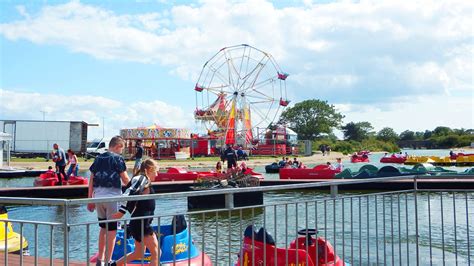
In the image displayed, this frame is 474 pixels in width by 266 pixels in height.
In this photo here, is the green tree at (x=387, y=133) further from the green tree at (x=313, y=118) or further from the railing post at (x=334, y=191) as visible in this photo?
the railing post at (x=334, y=191)

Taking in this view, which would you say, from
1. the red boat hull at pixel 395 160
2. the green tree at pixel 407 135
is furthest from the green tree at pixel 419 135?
the red boat hull at pixel 395 160

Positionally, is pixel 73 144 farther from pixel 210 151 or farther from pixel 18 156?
pixel 210 151

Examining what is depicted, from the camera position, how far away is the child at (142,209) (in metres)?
5.46

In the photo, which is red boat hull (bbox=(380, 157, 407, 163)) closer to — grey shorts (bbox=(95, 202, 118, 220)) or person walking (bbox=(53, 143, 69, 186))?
person walking (bbox=(53, 143, 69, 186))

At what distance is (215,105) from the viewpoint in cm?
7238

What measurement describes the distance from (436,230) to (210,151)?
58.8 metres

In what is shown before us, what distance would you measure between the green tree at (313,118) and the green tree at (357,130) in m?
29.6

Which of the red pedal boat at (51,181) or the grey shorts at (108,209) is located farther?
the red pedal boat at (51,181)

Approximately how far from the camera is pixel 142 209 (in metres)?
5.67

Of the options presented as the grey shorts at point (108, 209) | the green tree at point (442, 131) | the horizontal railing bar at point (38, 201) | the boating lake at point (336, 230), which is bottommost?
the boating lake at point (336, 230)

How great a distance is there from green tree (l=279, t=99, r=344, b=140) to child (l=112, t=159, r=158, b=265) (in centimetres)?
12223

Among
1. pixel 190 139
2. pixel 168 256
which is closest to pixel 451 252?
pixel 168 256

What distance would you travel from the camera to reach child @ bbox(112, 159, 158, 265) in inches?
215

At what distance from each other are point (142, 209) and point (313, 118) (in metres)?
125
